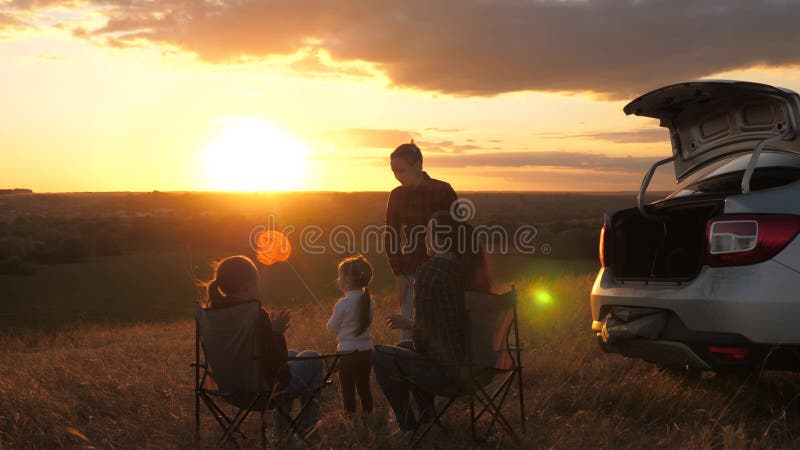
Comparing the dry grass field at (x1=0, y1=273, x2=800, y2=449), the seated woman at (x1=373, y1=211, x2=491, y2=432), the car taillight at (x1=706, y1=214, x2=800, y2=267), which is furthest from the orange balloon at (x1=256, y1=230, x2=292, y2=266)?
the car taillight at (x1=706, y1=214, x2=800, y2=267)

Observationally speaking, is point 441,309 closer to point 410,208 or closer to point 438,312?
point 438,312

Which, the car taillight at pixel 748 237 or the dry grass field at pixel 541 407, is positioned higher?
the car taillight at pixel 748 237

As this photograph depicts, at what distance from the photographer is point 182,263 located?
3684 centimetres

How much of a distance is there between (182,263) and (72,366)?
3081cm

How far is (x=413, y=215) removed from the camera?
5750 mm

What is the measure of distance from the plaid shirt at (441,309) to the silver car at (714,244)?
4.50 feet

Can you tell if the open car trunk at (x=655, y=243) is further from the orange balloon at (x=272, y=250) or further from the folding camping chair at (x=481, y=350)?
the orange balloon at (x=272, y=250)

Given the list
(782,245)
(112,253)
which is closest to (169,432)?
(782,245)

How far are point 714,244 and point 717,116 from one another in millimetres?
1551

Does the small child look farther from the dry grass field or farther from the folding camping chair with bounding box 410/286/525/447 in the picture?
the folding camping chair with bounding box 410/286/525/447

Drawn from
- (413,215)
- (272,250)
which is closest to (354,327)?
(413,215)

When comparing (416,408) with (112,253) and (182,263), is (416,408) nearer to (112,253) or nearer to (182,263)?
(182,263)

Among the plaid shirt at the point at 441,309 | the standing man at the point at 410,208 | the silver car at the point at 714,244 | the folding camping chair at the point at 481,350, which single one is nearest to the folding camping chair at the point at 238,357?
the plaid shirt at the point at 441,309

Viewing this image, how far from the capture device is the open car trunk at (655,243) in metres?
5.34
